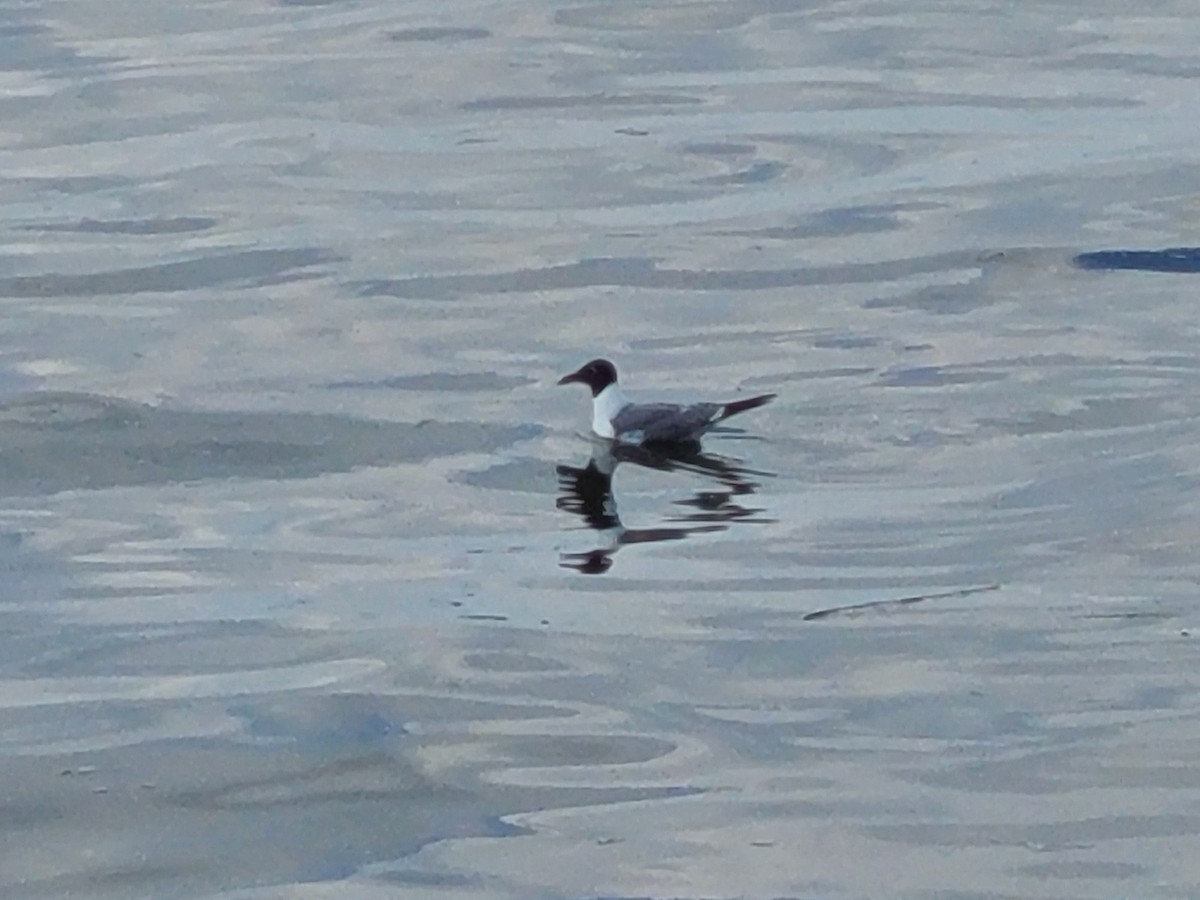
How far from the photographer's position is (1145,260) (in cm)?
1410

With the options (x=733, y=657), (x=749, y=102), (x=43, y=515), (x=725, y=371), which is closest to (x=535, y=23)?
(x=749, y=102)

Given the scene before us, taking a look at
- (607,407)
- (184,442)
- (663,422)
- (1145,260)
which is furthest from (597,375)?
(1145,260)

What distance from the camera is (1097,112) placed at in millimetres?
18297

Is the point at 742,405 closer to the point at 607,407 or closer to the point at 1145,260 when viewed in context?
the point at 607,407

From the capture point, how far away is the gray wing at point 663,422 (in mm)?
10859

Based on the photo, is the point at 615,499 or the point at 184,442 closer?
the point at 615,499

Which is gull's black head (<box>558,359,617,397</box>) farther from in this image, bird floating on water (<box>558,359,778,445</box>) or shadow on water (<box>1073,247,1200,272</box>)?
shadow on water (<box>1073,247,1200,272</box>)

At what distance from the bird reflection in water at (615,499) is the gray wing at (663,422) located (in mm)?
59

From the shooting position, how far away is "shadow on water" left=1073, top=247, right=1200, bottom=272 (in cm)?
1391

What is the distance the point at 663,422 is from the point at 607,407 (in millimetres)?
283

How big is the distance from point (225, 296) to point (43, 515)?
3.88 meters

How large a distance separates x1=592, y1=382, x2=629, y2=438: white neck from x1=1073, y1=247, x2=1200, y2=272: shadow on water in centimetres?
389

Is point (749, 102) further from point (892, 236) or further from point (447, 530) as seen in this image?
point (447, 530)

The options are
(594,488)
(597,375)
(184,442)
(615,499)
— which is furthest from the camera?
(597,375)
